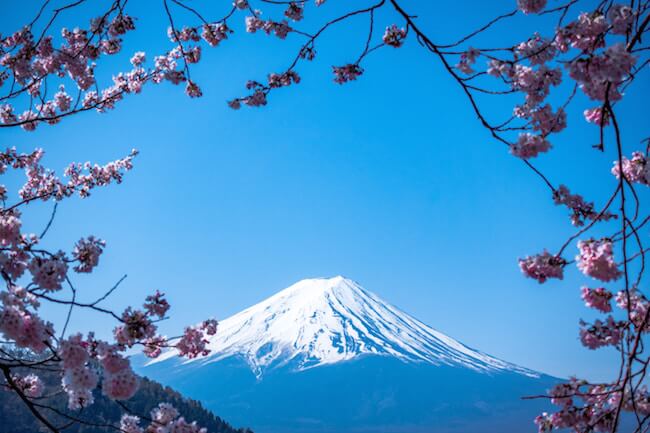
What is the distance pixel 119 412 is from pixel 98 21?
2233 cm

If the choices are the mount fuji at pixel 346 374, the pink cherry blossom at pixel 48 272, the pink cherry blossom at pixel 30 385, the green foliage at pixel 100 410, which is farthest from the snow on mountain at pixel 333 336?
the pink cherry blossom at pixel 48 272

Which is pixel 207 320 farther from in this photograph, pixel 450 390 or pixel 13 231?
pixel 450 390

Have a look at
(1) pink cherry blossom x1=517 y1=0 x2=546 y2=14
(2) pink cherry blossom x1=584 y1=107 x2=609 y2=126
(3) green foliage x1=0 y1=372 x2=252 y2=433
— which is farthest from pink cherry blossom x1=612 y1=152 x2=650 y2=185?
(3) green foliage x1=0 y1=372 x2=252 y2=433

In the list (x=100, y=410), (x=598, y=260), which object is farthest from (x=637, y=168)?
(x=100, y=410)

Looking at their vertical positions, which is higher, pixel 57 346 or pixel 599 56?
pixel 599 56

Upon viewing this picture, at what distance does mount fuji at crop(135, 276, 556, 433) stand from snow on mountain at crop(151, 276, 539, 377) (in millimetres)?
283

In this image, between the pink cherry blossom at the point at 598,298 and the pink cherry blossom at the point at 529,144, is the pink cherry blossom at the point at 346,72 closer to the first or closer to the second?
the pink cherry blossom at the point at 529,144

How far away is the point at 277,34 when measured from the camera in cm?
455

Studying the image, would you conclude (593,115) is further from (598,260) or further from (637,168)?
(598,260)

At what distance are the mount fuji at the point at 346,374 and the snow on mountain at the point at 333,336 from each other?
283mm

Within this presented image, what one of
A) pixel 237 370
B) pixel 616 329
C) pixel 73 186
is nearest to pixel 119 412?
pixel 73 186

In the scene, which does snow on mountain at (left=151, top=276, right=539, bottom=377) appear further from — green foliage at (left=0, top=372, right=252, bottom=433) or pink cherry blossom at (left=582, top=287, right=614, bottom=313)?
pink cherry blossom at (left=582, top=287, right=614, bottom=313)

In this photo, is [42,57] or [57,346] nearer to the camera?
[57,346]

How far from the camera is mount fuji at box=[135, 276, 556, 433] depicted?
373 feet
